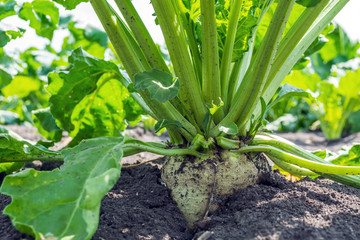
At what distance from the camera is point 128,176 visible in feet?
6.17

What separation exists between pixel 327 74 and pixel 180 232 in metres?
5.43

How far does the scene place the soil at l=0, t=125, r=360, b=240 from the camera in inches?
48.3

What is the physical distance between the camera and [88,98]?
2.05 metres

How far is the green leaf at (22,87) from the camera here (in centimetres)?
514

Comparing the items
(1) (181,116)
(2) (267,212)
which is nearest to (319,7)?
(1) (181,116)

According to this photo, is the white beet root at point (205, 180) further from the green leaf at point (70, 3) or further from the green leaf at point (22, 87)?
the green leaf at point (22, 87)

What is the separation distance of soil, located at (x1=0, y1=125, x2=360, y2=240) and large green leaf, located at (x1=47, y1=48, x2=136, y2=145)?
536mm

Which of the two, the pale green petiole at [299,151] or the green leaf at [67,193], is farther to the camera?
the pale green petiole at [299,151]

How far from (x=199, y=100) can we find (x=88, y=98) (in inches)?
32.0

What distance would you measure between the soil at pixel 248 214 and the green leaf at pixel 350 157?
0.49 ft

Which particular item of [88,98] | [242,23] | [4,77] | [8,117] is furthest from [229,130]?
[8,117]

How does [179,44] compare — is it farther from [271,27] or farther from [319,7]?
[319,7]

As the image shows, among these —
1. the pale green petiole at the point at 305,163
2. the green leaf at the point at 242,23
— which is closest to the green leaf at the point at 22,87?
the green leaf at the point at 242,23

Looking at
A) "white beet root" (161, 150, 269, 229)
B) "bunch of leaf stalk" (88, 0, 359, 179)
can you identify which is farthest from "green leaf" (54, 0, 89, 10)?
"white beet root" (161, 150, 269, 229)
